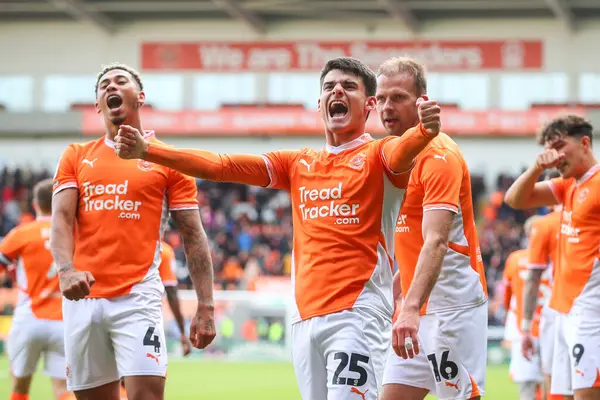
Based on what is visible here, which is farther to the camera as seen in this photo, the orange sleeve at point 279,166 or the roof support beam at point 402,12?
the roof support beam at point 402,12

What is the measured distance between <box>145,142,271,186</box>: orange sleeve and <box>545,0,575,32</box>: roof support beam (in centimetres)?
2216

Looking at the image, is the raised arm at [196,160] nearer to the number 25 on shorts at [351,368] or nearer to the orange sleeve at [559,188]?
the number 25 on shorts at [351,368]

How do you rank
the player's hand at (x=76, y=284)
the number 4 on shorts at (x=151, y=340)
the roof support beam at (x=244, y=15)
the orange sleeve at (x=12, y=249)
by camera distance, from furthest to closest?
the roof support beam at (x=244, y=15), the orange sleeve at (x=12, y=249), the number 4 on shorts at (x=151, y=340), the player's hand at (x=76, y=284)

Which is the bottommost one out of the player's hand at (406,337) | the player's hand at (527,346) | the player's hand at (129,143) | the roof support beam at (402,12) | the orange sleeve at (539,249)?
the player's hand at (527,346)

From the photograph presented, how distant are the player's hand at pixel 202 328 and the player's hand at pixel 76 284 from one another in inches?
26.3

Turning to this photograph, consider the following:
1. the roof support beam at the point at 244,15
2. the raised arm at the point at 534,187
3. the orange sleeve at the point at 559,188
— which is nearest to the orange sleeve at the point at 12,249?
the raised arm at the point at 534,187

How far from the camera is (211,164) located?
439cm

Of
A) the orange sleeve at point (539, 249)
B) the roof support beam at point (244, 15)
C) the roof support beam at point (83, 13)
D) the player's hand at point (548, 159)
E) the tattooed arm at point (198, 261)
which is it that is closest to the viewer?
the tattooed arm at point (198, 261)

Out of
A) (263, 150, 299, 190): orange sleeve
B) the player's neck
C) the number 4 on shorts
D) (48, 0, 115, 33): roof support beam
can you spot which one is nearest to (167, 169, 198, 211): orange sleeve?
the number 4 on shorts

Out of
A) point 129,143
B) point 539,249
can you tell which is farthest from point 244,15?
point 129,143

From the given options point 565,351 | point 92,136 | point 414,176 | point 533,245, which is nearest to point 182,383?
point 533,245

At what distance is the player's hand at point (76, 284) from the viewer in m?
4.89

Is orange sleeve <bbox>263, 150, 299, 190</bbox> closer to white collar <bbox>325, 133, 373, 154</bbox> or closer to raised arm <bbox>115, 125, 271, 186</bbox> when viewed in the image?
raised arm <bbox>115, 125, 271, 186</bbox>

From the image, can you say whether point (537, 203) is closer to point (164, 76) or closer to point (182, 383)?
point (182, 383)
